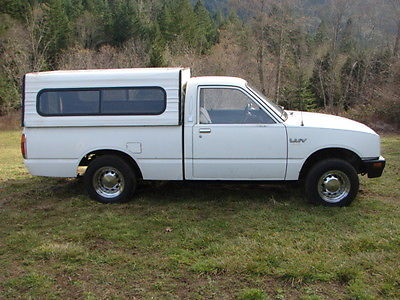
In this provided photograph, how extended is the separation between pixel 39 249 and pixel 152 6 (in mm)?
61681

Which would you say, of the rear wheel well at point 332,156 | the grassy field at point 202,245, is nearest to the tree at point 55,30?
the grassy field at point 202,245

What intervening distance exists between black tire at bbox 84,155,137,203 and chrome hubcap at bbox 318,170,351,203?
2.85 m

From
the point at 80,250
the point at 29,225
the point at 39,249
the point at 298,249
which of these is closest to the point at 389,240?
the point at 298,249

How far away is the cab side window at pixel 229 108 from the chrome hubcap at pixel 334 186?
1156 mm

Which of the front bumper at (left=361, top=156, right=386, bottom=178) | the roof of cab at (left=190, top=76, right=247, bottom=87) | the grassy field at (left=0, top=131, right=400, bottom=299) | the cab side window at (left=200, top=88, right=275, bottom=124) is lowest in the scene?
the grassy field at (left=0, top=131, right=400, bottom=299)

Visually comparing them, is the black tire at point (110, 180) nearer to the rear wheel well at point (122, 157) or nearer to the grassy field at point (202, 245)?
the rear wheel well at point (122, 157)

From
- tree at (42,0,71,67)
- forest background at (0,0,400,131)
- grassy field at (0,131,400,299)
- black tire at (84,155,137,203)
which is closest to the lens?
grassy field at (0,131,400,299)

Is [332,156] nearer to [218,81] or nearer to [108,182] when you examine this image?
[218,81]

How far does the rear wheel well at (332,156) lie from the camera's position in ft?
20.1

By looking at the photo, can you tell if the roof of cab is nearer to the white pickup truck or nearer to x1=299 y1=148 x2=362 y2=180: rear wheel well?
the white pickup truck

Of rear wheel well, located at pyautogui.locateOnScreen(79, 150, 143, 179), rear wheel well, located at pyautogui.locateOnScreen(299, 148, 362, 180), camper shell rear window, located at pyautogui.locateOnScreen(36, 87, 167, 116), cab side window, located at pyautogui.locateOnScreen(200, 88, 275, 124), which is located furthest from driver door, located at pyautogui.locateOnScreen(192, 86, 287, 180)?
rear wheel well, located at pyautogui.locateOnScreen(79, 150, 143, 179)

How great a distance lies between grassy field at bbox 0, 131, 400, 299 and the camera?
156 inches

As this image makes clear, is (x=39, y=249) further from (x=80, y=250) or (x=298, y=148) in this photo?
(x=298, y=148)

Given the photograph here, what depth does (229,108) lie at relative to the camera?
20.4ft
